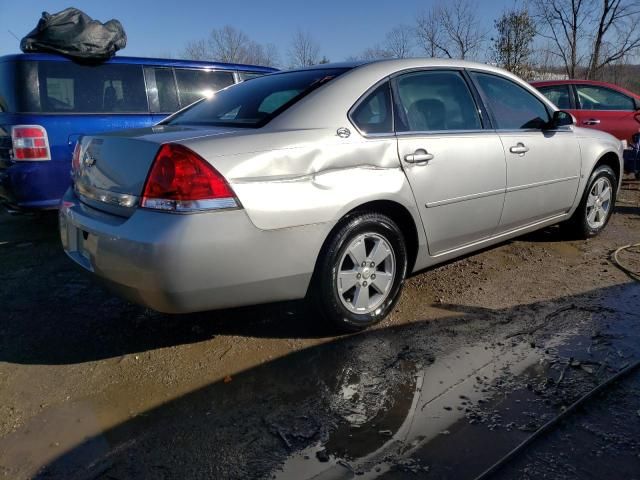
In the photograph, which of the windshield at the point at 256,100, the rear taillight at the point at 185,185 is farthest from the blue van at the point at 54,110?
the rear taillight at the point at 185,185

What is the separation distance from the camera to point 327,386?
2.43 meters

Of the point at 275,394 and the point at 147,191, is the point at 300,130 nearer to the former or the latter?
the point at 147,191

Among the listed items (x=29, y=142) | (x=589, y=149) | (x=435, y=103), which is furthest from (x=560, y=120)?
(x=29, y=142)

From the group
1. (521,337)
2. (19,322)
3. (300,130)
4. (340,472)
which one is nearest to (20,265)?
(19,322)

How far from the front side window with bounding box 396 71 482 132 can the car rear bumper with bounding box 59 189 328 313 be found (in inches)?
40.8

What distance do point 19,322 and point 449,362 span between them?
260 cm

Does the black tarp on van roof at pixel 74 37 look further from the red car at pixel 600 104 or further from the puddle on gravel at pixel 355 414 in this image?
the red car at pixel 600 104

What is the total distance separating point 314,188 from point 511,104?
216cm

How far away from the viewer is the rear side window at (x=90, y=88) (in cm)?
464

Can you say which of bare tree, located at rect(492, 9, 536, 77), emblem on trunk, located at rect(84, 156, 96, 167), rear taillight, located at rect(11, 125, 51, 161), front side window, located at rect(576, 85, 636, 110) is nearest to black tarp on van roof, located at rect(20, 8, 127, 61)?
rear taillight, located at rect(11, 125, 51, 161)

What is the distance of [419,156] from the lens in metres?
3.02

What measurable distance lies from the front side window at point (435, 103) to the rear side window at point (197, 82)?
10.7ft

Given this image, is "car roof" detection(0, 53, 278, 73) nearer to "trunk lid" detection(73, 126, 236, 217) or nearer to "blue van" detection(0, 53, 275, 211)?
"blue van" detection(0, 53, 275, 211)

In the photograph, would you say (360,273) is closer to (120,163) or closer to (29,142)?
(120,163)
